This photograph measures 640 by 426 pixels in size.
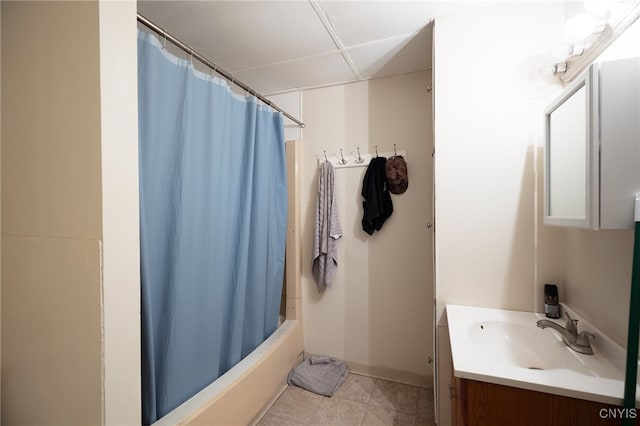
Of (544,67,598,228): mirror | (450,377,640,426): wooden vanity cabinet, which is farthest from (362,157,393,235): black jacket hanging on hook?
(450,377,640,426): wooden vanity cabinet

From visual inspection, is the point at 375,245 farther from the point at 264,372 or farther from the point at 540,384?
the point at 540,384

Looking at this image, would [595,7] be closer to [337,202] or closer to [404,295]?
[337,202]

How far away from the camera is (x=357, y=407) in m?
1.63

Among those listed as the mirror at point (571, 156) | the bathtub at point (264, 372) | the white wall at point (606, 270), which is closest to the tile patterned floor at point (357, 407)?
the bathtub at point (264, 372)

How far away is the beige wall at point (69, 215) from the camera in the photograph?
695 mm

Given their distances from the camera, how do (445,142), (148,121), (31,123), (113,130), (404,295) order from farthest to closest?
Result: (404,295)
(445,142)
(148,121)
(31,123)
(113,130)

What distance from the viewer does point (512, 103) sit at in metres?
1.26

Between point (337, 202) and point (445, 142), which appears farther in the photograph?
point (337, 202)

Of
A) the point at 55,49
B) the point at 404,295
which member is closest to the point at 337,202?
the point at 404,295

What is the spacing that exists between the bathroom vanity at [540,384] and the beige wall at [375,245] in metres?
0.84

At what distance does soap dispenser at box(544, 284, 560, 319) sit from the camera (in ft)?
3.83

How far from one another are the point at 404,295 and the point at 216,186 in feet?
4.82

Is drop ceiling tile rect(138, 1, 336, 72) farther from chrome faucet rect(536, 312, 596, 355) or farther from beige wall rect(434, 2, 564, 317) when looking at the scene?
chrome faucet rect(536, 312, 596, 355)

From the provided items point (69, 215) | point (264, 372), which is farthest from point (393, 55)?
point (264, 372)
